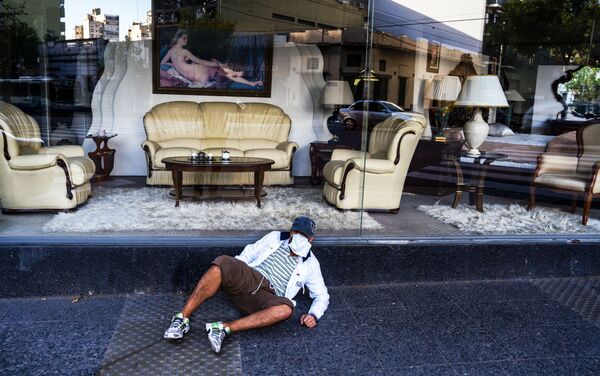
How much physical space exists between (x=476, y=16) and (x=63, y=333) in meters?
7.80

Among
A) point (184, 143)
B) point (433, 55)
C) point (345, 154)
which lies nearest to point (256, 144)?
point (184, 143)

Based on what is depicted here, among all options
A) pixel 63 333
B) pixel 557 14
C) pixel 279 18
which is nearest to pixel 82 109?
pixel 279 18

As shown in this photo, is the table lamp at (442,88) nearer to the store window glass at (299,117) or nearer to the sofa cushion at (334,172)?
the store window glass at (299,117)

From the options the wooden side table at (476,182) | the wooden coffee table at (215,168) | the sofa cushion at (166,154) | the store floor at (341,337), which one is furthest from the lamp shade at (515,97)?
the sofa cushion at (166,154)

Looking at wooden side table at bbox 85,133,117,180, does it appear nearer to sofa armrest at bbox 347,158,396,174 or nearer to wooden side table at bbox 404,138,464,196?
sofa armrest at bbox 347,158,396,174

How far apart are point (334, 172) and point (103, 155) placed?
308 cm

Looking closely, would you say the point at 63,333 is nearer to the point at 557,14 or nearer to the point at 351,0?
the point at 351,0

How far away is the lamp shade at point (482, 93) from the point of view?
505cm

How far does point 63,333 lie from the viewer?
283 centimetres

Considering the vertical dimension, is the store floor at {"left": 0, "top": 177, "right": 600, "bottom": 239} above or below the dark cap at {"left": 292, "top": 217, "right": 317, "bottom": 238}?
below

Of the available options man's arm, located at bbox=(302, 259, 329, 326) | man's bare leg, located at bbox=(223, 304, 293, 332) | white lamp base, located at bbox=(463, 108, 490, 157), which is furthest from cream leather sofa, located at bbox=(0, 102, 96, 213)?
white lamp base, located at bbox=(463, 108, 490, 157)

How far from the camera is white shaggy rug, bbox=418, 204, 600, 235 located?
4.31 m

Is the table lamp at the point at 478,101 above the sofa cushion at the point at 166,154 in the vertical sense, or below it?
above

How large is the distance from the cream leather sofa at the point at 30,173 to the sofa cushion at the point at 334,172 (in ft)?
7.77
